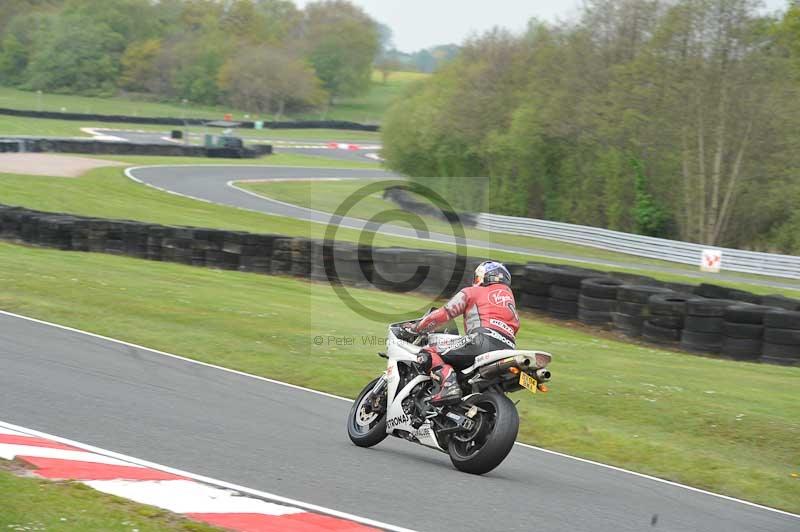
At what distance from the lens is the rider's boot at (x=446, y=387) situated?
26.0 feet

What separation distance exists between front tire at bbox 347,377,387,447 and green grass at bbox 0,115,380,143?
183ft

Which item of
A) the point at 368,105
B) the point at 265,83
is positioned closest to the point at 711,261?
the point at 265,83

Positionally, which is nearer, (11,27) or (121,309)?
(121,309)

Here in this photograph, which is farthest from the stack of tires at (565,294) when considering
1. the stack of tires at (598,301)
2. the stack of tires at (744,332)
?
the stack of tires at (744,332)

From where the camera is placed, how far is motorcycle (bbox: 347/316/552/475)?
7488 millimetres

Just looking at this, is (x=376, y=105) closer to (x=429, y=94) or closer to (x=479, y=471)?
(x=429, y=94)

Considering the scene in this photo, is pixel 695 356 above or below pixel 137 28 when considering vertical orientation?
below

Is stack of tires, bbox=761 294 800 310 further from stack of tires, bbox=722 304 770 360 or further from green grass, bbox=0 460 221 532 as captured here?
green grass, bbox=0 460 221 532

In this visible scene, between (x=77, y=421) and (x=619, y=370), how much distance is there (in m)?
7.14

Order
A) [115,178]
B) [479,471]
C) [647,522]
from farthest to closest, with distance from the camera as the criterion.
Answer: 1. [115,178]
2. [479,471]
3. [647,522]

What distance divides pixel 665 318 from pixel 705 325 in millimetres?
672

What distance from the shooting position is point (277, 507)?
20.5ft

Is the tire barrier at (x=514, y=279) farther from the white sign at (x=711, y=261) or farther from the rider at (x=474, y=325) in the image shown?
the white sign at (x=711, y=261)

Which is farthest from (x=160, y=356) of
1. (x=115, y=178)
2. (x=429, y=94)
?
(x=429, y=94)
